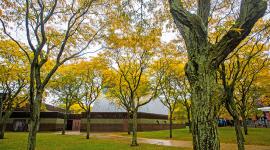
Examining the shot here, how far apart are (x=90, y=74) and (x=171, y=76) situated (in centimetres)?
957

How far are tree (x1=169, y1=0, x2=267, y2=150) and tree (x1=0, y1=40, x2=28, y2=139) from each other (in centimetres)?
1748

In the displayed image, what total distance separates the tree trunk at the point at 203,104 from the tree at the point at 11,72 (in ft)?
58.1

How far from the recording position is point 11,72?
67.7 ft

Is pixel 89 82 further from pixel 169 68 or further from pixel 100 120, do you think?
pixel 100 120

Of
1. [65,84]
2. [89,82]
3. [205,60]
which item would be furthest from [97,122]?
[205,60]

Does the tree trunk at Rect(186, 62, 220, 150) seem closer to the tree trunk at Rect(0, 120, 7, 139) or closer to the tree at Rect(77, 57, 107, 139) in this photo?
the tree at Rect(77, 57, 107, 139)

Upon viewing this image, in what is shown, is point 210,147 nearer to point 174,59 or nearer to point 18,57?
point 174,59

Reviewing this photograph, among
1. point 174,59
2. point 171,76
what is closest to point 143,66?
point 174,59

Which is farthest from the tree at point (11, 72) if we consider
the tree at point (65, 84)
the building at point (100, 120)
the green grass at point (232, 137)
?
the building at point (100, 120)

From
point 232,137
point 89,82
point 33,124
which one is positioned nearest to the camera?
point 33,124

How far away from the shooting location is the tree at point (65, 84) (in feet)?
93.9

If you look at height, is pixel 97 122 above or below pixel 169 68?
below

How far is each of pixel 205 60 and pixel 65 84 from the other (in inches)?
1156

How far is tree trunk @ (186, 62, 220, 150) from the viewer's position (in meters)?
3.82
